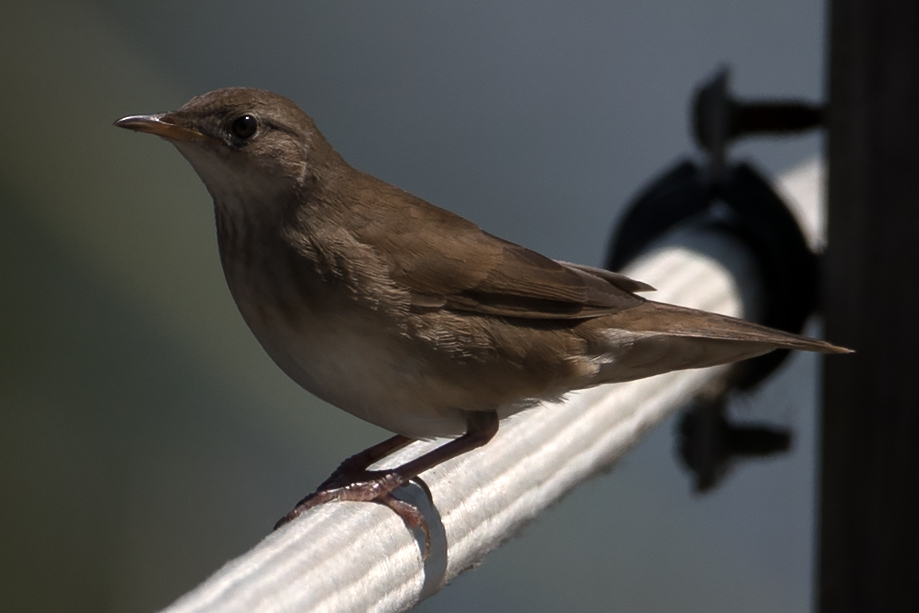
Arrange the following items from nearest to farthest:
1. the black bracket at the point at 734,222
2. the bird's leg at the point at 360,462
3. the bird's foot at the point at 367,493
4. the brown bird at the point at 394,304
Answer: the bird's foot at the point at 367,493
the brown bird at the point at 394,304
the bird's leg at the point at 360,462
the black bracket at the point at 734,222

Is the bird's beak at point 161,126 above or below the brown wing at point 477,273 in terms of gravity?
above

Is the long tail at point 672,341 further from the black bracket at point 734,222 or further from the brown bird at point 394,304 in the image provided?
the black bracket at point 734,222

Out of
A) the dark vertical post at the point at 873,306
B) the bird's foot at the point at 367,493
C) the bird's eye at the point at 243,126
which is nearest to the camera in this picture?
the bird's foot at the point at 367,493

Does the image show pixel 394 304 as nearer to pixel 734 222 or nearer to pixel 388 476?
pixel 388 476

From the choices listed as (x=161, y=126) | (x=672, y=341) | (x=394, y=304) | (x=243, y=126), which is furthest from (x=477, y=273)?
(x=161, y=126)

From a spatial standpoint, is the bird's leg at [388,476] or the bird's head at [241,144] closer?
the bird's leg at [388,476]

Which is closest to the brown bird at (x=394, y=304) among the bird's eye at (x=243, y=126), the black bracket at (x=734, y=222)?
the bird's eye at (x=243, y=126)

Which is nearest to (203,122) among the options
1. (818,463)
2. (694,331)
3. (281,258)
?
(281,258)
